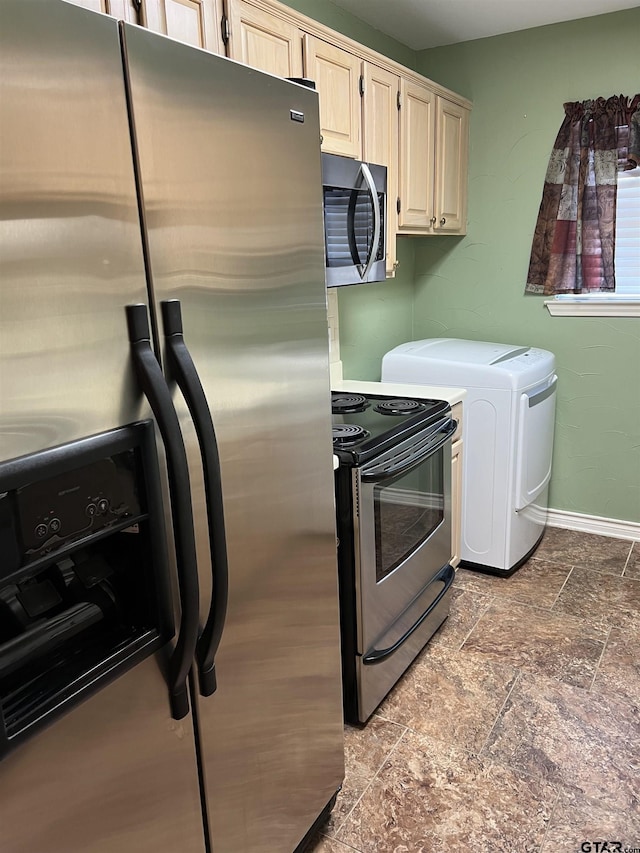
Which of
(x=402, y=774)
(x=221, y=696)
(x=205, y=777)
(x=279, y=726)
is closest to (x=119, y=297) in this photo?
(x=221, y=696)

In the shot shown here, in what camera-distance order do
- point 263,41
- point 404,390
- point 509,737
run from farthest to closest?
point 404,390 < point 509,737 < point 263,41

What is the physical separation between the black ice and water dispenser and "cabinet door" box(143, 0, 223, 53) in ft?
3.83

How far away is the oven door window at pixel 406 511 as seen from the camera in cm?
207

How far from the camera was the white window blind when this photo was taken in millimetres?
3125

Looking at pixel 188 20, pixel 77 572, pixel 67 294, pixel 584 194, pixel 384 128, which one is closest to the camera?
pixel 67 294

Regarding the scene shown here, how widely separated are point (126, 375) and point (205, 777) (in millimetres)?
787

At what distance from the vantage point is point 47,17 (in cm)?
79

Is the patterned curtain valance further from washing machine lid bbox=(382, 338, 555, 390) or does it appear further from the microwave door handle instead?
the microwave door handle

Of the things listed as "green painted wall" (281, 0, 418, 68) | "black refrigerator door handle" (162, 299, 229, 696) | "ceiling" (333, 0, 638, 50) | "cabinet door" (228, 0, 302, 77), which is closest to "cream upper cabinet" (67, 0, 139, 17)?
"cabinet door" (228, 0, 302, 77)

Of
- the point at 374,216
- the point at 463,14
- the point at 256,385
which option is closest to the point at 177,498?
the point at 256,385

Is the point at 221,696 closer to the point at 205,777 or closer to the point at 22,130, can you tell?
the point at 205,777

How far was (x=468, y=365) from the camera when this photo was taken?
2.90 metres

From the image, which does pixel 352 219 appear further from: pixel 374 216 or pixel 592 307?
pixel 592 307

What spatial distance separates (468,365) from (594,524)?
1336 mm
